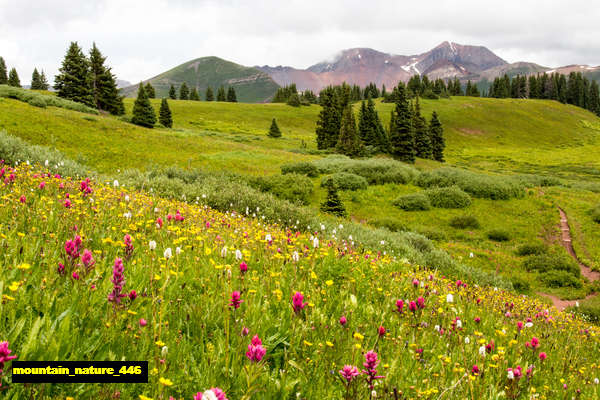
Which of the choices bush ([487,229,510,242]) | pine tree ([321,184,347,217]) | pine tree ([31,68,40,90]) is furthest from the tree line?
pine tree ([31,68,40,90])

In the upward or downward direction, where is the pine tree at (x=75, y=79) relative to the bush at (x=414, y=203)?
upward

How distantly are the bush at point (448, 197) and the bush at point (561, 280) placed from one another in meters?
10.4

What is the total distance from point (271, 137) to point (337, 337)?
238ft

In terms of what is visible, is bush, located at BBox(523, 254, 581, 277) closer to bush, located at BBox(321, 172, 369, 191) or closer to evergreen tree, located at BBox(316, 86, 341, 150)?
bush, located at BBox(321, 172, 369, 191)

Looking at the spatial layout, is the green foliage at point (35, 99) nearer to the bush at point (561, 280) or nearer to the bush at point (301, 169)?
the bush at point (301, 169)

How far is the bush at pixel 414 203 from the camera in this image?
82.7 ft

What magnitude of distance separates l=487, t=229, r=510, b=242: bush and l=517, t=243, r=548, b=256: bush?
1963 millimetres

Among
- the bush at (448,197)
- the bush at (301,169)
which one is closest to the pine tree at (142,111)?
the bush at (301,169)

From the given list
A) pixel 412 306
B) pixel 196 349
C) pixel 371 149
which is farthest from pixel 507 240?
pixel 371 149

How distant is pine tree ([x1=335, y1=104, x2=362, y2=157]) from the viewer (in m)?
55.5

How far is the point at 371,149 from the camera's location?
6006cm

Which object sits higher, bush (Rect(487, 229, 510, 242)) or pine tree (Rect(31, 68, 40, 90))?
pine tree (Rect(31, 68, 40, 90))

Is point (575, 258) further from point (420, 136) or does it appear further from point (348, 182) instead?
point (420, 136)

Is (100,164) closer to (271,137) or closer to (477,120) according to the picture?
(271,137)
